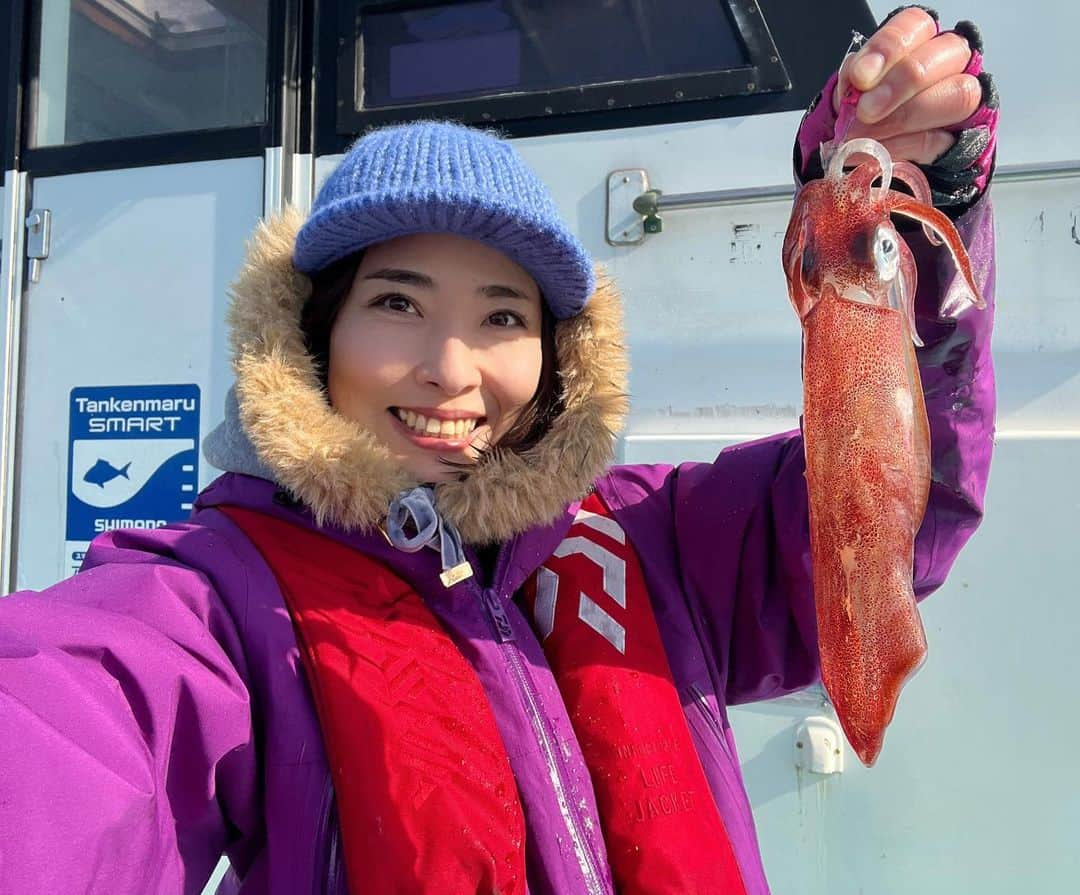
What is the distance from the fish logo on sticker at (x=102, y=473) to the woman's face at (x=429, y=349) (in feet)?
5.61

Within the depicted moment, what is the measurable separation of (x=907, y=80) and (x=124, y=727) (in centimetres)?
104

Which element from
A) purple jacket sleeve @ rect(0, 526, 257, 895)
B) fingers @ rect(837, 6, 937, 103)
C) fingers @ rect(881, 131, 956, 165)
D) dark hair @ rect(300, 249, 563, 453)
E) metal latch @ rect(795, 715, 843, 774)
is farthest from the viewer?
metal latch @ rect(795, 715, 843, 774)

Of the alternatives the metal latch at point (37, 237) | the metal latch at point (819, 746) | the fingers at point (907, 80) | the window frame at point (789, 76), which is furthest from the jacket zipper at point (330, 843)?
the metal latch at point (37, 237)

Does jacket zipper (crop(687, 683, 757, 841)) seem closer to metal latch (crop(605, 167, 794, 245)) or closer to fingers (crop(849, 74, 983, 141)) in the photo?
fingers (crop(849, 74, 983, 141))

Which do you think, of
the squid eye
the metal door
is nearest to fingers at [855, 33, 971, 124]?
the squid eye

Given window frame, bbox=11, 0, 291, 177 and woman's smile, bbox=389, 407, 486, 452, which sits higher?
window frame, bbox=11, 0, 291, 177

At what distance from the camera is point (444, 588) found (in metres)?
1.20

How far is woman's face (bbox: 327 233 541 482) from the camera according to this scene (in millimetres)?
1267

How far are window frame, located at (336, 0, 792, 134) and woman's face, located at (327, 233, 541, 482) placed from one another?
1.26m

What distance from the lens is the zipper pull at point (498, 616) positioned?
1.18m

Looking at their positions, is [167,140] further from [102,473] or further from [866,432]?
[866,432]

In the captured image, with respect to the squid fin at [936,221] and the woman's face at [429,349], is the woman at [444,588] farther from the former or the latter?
the squid fin at [936,221]

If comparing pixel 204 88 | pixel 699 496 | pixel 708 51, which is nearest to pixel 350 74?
pixel 204 88

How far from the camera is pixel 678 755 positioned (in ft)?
3.82
